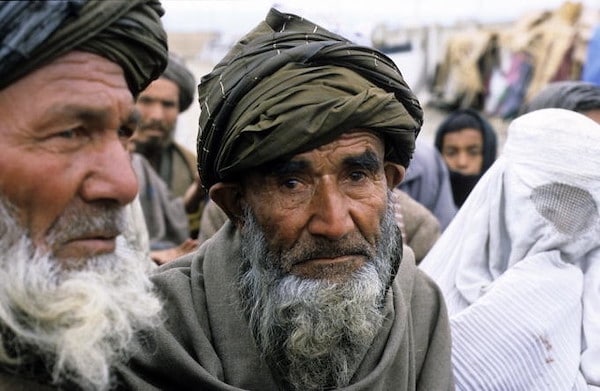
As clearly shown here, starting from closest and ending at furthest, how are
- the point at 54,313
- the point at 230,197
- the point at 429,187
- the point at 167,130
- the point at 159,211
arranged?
the point at 54,313, the point at 230,197, the point at 429,187, the point at 159,211, the point at 167,130

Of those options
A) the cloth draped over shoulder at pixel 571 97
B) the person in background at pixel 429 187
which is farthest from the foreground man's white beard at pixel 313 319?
the person in background at pixel 429 187

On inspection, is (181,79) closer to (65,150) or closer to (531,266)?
(531,266)

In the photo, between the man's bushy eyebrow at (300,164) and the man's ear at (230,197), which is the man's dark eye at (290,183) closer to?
the man's bushy eyebrow at (300,164)

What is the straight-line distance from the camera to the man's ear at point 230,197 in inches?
111

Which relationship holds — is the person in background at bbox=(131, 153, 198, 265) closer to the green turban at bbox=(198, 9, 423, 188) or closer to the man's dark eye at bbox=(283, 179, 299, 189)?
the green turban at bbox=(198, 9, 423, 188)

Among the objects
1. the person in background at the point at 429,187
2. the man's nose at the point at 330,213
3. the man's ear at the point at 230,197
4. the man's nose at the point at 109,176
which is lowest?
the person in background at the point at 429,187

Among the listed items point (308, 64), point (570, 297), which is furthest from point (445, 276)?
point (308, 64)

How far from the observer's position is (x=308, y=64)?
2.64 meters

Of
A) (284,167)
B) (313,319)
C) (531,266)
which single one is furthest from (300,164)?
(531,266)

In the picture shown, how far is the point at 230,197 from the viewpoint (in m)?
2.84

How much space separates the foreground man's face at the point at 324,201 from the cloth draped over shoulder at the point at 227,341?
0.22 m

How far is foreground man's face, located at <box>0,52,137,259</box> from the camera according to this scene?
1.85m

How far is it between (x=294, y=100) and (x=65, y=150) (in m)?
0.84

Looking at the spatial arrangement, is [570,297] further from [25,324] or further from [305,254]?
[25,324]
